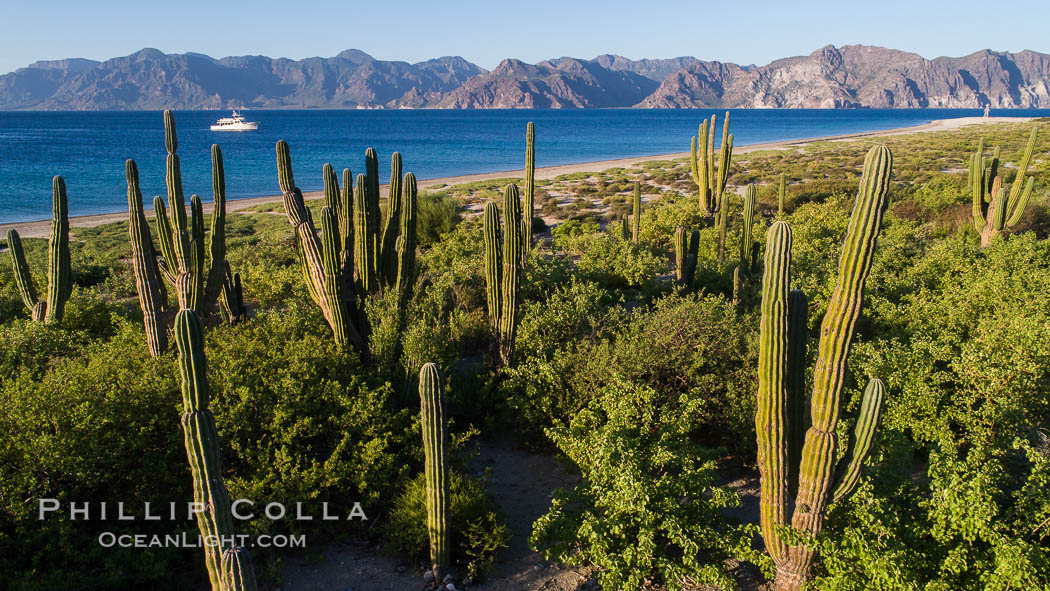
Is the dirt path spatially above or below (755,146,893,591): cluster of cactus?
below

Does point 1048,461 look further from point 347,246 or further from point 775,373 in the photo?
point 347,246

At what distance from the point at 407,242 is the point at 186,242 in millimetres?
3337

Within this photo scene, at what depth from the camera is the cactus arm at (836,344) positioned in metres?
4.66

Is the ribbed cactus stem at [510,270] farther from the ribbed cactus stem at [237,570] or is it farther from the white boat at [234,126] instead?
the white boat at [234,126]

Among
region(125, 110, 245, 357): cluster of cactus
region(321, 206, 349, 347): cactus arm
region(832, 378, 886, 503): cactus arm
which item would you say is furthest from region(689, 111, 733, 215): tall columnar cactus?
region(832, 378, 886, 503): cactus arm

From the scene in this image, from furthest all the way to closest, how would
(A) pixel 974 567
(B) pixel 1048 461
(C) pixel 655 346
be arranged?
(C) pixel 655 346 → (B) pixel 1048 461 → (A) pixel 974 567

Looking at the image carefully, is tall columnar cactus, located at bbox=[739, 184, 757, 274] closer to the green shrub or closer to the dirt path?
the dirt path

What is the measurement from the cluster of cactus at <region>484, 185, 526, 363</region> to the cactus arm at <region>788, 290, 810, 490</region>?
4.13m

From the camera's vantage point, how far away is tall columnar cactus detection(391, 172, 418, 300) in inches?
396

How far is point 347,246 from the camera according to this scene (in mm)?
9617

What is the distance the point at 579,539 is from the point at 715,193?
17303 mm

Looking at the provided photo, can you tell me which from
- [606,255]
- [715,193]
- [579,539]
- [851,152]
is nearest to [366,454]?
[579,539]

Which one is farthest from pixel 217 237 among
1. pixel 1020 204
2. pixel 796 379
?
pixel 1020 204

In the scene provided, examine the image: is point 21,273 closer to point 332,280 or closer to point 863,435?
point 332,280
